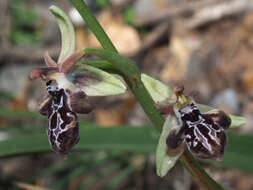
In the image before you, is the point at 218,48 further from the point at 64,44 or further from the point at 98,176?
the point at 64,44

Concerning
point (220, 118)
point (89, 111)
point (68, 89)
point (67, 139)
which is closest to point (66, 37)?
point (68, 89)

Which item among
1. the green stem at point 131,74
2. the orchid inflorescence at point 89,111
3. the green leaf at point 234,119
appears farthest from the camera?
the green leaf at point 234,119

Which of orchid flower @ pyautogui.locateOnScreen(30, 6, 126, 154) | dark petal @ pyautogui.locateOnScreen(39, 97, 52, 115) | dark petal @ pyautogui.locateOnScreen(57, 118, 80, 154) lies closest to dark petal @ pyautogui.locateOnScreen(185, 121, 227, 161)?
orchid flower @ pyautogui.locateOnScreen(30, 6, 126, 154)

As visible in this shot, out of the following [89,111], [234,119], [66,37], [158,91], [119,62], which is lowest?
[234,119]

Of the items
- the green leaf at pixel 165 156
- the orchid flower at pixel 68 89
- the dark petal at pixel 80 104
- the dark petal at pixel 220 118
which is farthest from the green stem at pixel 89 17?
the dark petal at pixel 220 118

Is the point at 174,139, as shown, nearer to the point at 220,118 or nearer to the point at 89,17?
the point at 220,118

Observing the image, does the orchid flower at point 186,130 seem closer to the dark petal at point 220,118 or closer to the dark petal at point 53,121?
the dark petal at point 220,118

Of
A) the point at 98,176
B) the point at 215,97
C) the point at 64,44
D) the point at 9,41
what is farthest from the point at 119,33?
the point at 64,44
